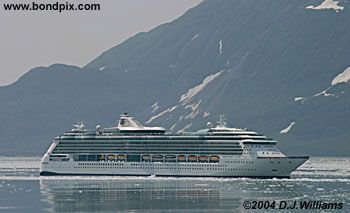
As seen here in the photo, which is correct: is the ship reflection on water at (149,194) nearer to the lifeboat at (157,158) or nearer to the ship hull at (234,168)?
the ship hull at (234,168)

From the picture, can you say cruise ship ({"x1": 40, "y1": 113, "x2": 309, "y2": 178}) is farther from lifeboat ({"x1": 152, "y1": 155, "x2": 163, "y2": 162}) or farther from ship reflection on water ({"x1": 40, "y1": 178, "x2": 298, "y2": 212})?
ship reflection on water ({"x1": 40, "y1": 178, "x2": 298, "y2": 212})

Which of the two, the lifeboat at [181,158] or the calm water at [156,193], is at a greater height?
the lifeboat at [181,158]

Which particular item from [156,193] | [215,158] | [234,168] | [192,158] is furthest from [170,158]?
[156,193]

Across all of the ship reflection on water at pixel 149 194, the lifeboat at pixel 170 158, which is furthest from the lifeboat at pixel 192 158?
the ship reflection on water at pixel 149 194

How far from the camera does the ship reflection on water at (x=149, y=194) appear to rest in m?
132

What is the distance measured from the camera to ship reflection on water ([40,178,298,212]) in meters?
132

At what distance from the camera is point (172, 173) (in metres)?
195

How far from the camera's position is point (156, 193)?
153250 millimetres

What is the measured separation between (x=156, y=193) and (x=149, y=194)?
2.26 meters

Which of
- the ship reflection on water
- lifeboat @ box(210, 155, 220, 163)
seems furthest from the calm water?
lifeboat @ box(210, 155, 220, 163)

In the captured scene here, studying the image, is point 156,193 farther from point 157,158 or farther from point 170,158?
point 157,158

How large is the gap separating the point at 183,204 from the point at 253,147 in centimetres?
5426

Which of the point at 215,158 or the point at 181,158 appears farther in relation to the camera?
the point at 181,158

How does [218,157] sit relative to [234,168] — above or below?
above
